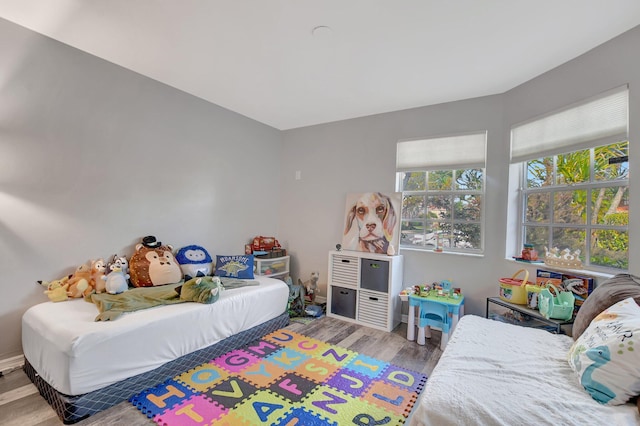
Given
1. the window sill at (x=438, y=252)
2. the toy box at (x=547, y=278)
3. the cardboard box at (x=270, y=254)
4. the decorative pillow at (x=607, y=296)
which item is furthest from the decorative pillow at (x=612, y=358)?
the cardboard box at (x=270, y=254)

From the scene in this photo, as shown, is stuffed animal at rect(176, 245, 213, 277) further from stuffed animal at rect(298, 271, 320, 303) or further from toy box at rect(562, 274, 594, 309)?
toy box at rect(562, 274, 594, 309)

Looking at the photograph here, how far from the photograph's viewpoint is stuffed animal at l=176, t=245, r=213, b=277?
2.97 meters

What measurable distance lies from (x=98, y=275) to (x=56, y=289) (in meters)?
0.27

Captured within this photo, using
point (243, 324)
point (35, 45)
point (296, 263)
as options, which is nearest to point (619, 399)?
point (243, 324)

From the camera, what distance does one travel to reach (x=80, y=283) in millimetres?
2271

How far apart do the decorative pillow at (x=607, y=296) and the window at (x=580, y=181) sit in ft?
1.92

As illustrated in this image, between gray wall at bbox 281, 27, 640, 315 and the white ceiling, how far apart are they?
0.52 feet

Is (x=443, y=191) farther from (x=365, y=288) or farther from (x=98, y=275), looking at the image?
(x=98, y=275)

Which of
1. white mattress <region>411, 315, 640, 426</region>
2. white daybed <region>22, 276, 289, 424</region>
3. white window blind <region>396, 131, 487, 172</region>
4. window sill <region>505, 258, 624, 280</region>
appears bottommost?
white daybed <region>22, 276, 289, 424</region>

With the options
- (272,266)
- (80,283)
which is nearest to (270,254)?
(272,266)

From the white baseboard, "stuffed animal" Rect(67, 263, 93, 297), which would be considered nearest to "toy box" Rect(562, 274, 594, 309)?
"stuffed animal" Rect(67, 263, 93, 297)

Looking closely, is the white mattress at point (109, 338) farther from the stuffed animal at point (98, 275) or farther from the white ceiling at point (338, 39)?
the white ceiling at point (338, 39)

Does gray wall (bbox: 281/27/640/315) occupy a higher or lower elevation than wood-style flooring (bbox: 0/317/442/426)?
higher

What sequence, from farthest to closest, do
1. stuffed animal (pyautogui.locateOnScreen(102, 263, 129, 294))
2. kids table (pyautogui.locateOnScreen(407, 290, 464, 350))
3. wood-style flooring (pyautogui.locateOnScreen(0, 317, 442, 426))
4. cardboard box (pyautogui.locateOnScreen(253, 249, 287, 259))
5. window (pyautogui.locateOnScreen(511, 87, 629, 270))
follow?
1. cardboard box (pyautogui.locateOnScreen(253, 249, 287, 259))
2. kids table (pyautogui.locateOnScreen(407, 290, 464, 350))
3. stuffed animal (pyautogui.locateOnScreen(102, 263, 129, 294))
4. window (pyautogui.locateOnScreen(511, 87, 629, 270))
5. wood-style flooring (pyautogui.locateOnScreen(0, 317, 442, 426))
